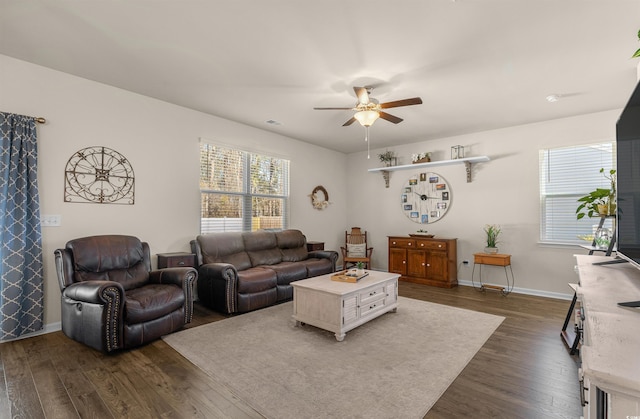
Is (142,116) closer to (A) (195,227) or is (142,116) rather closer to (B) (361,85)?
(A) (195,227)

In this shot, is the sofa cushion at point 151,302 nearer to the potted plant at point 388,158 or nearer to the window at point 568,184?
the potted plant at point 388,158

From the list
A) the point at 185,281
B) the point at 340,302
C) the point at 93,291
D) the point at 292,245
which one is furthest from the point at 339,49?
the point at 292,245

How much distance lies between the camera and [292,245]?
5391 millimetres

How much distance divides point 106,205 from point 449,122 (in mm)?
5044

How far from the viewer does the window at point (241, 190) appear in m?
4.72

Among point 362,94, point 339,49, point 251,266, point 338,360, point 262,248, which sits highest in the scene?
point 339,49

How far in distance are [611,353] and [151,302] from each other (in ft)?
10.7

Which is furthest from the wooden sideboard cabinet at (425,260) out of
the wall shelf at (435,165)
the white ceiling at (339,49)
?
the white ceiling at (339,49)

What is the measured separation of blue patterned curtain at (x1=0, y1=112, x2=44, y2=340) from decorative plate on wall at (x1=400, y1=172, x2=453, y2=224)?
5723 mm

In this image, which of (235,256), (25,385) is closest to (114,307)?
(25,385)

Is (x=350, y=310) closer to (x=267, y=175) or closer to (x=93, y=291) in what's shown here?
(x=93, y=291)

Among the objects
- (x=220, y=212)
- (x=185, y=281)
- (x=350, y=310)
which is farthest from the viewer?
(x=220, y=212)

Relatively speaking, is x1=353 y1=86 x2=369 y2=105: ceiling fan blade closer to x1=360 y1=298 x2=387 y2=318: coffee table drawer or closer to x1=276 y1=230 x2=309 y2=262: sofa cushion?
x1=360 y1=298 x2=387 y2=318: coffee table drawer

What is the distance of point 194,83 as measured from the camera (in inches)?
141
